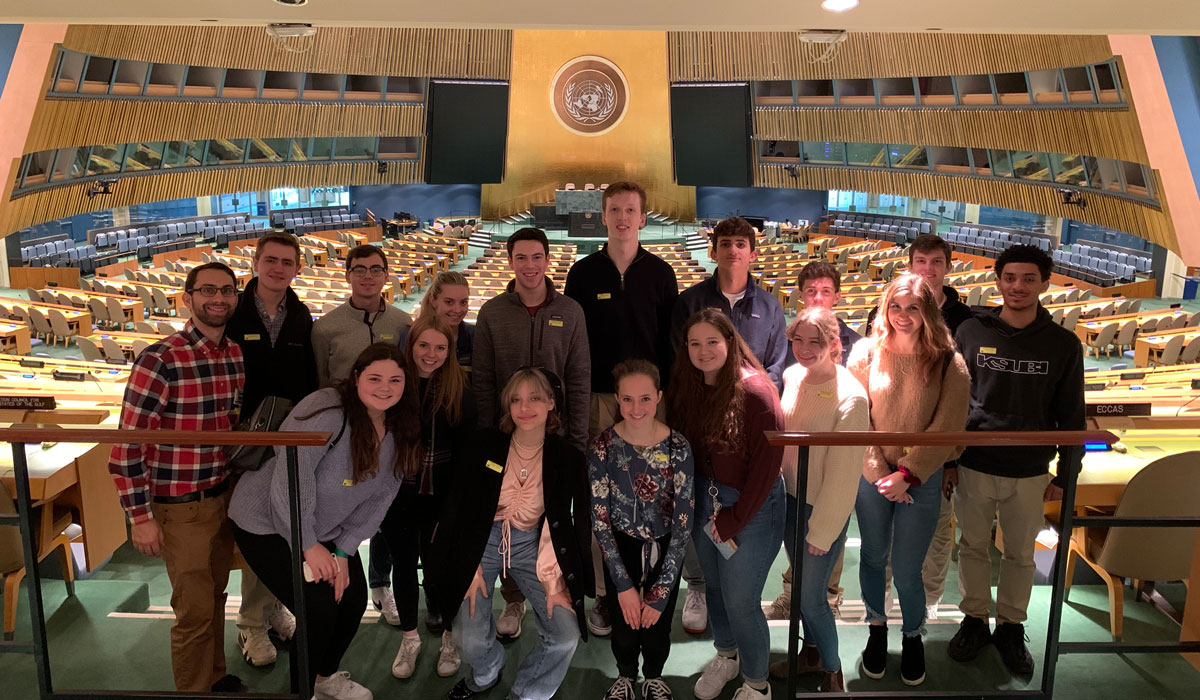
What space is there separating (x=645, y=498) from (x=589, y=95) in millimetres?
27019

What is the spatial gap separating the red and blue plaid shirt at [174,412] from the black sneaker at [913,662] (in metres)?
2.71

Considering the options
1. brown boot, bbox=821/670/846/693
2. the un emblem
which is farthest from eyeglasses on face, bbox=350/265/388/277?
the un emblem

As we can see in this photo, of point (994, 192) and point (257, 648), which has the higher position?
point (994, 192)

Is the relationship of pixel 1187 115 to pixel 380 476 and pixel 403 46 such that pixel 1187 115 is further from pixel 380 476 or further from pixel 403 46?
pixel 403 46

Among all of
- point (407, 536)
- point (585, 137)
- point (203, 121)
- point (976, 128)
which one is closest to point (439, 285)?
point (407, 536)

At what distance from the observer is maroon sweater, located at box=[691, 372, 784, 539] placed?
3.01 m

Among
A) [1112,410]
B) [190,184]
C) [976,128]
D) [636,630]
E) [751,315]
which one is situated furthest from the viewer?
[190,184]

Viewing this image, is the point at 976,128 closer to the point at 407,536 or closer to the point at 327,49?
the point at 327,49

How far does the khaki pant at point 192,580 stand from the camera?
3135 mm

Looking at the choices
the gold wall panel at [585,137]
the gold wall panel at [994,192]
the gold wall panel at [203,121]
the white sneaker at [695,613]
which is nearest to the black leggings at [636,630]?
the white sneaker at [695,613]

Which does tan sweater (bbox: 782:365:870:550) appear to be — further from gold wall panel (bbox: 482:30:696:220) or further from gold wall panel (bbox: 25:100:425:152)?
gold wall panel (bbox: 482:30:696:220)

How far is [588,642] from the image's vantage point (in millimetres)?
3635

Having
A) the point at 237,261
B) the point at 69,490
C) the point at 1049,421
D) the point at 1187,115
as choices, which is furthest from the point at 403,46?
the point at 1049,421

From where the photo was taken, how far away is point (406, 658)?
342cm
